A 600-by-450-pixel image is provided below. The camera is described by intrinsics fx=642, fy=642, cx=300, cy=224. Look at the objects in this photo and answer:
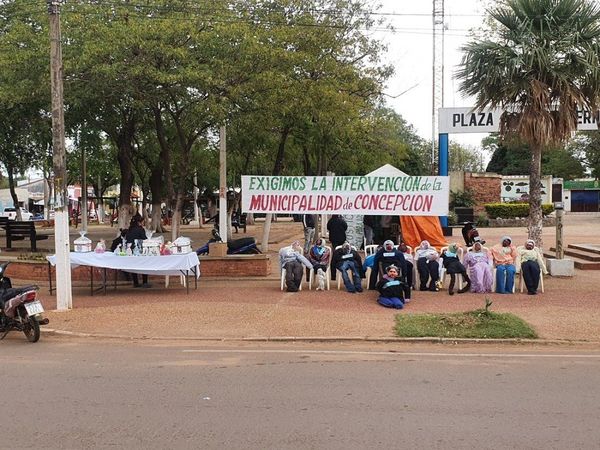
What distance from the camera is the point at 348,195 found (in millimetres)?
15336

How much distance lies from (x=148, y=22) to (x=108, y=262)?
5.72m

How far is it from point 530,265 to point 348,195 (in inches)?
176

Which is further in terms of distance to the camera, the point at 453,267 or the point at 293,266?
the point at 293,266

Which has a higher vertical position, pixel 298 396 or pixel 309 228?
pixel 309 228

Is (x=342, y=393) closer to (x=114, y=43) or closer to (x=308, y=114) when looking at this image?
(x=114, y=43)

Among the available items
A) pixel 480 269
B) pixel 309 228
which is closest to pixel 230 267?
pixel 309 228

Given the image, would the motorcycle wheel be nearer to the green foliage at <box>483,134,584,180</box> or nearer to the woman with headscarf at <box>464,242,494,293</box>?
the woman with headscarf at <box>464,242,494,293</box>

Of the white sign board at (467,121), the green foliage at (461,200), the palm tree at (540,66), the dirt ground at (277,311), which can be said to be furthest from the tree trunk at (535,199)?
the green foliage at (461,200)

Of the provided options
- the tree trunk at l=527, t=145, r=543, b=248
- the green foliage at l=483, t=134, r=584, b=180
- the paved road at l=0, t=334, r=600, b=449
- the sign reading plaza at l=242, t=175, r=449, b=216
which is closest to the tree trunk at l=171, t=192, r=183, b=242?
the sign reading plaza at l=242, t=175, r=449, b=216

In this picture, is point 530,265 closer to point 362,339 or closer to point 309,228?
point 362,339

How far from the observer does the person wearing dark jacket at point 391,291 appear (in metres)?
11.9

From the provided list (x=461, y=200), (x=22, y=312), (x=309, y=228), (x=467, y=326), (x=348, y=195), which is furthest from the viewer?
(x=461, y=200)

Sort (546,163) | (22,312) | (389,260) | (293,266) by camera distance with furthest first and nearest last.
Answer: (546,163) → (293,266) → (389,260) → (22,312)

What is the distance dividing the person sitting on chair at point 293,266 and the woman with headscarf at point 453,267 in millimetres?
2883
